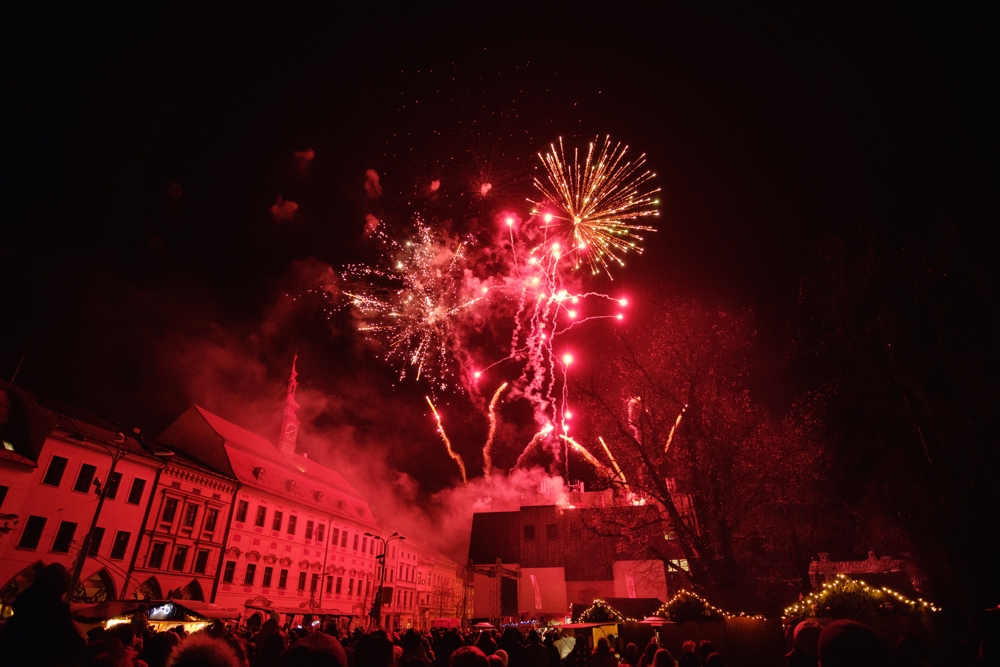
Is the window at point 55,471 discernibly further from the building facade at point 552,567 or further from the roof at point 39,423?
the building facade at point 552,567

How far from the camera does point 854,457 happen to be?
22469mm

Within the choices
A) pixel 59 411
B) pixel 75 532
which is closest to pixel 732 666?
pixel 75 532

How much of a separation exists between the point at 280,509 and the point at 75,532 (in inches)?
535

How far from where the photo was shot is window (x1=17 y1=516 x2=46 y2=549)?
2028 centimetres

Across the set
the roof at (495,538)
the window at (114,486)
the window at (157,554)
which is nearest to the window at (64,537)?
the window at (114,486)

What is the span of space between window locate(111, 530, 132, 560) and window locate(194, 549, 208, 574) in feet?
14.0

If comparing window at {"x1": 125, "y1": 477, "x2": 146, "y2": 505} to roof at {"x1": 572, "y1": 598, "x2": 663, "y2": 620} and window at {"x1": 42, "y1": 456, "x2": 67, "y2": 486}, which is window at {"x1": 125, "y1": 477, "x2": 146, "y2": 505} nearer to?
window at {"x1": 42, "y1": 456, "x2": 67, "y2": 486}

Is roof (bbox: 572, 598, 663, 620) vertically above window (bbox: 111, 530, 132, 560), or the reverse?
window (bbox: 111, 530, 132, 560)

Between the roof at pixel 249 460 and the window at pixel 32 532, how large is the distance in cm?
1077

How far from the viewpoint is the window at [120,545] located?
78.8ft

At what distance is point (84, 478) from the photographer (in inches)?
907

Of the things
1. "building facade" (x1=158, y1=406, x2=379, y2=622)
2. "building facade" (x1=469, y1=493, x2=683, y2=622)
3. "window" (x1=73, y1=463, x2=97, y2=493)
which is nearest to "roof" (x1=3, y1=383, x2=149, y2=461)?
"window" (x1=73, y1=463, x2=97, y2=493)

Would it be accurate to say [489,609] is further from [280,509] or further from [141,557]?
[141,557]

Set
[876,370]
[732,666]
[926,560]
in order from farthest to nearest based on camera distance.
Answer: [926,560]
[876,370]
[732,666]
